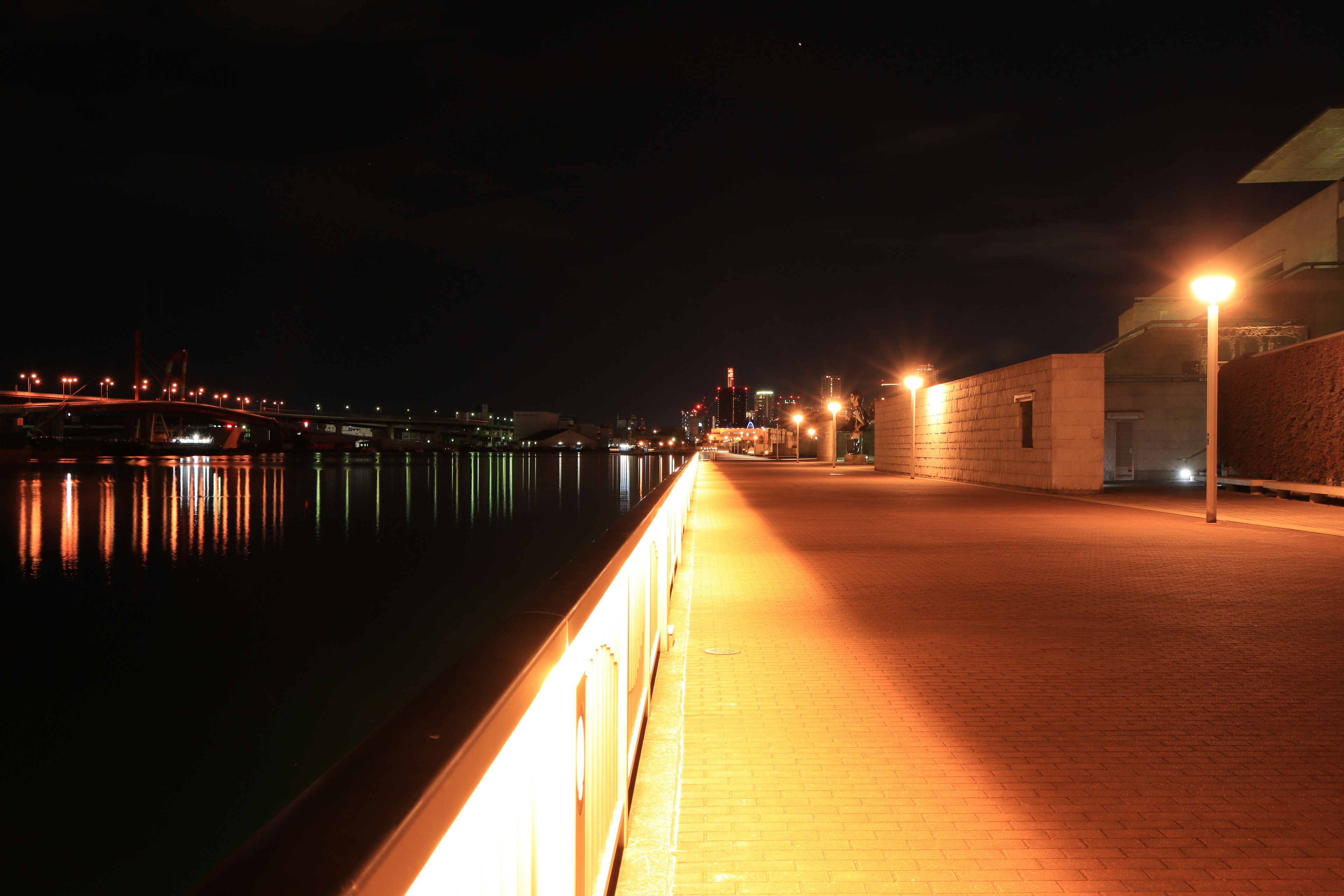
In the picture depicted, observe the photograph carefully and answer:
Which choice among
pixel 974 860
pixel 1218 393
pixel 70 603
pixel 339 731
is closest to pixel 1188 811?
pixel 974 860

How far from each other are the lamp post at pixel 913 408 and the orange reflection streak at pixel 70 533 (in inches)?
1023

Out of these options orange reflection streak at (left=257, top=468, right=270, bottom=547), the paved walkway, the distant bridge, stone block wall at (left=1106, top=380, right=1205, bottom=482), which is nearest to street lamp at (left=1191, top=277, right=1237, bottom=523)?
the paved walkway

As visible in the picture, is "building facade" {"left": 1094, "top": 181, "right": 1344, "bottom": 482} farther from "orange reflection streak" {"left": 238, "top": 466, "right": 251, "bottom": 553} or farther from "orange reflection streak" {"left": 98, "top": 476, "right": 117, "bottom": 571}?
"orange reflection streak" {"left": 98, "top": 476, "right": 117, "bottom": 571}

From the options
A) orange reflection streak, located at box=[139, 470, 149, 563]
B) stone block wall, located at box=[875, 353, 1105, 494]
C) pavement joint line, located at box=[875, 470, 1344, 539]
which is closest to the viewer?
pavement joint line, located at box=[875, 470, 1344, 539]

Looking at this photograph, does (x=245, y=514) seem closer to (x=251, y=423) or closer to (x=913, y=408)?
(x=913, y=408)

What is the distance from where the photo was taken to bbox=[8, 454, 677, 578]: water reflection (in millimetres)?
25156

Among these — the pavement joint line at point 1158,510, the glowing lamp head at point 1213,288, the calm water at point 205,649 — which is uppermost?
the glowing lamp head at point 1213,288

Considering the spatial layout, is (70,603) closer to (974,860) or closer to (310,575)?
(310,575)

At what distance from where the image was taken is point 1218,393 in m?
27.0

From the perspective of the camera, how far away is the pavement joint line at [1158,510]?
1428 centimetres

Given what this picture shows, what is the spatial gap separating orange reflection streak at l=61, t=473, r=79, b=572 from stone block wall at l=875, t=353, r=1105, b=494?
24.3m

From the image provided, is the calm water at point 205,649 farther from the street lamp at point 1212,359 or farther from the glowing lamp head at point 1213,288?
the glowing lamp head at point 1213,288

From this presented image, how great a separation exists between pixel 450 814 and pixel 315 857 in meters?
0.35

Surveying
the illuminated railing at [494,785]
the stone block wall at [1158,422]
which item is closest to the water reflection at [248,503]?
the stone block wall at [1158,422]
